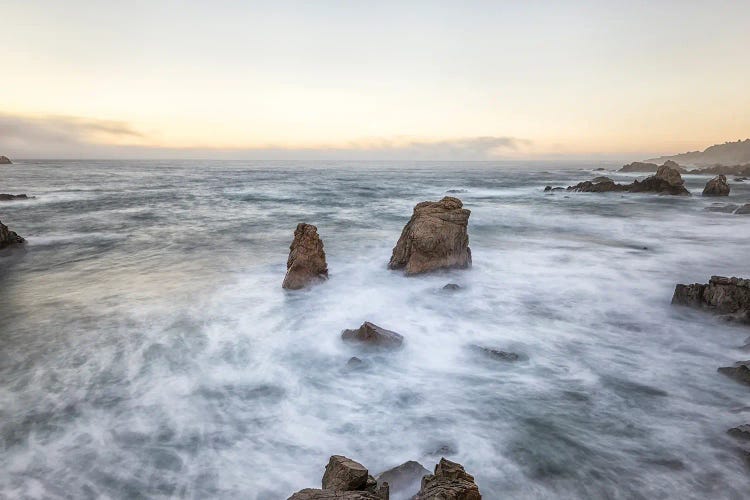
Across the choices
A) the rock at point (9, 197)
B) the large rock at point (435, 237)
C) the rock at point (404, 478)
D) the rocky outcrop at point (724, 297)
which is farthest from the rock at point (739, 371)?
the rock at point (9, 197)

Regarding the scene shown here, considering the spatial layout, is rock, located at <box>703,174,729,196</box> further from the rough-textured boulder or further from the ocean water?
the rough-textured boulder

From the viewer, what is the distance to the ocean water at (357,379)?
18.3 feet

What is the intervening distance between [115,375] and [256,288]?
5.41 metres

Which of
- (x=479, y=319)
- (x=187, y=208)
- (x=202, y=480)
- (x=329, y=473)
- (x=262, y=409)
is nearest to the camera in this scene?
(x=329, y=473)

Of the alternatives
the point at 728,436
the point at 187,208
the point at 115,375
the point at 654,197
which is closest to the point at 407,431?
the point at 728,436

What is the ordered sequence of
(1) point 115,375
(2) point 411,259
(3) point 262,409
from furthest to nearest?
(2) point 411,259, (1) point 115,375, (3) point 262,409

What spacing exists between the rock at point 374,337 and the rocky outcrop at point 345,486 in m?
4.66

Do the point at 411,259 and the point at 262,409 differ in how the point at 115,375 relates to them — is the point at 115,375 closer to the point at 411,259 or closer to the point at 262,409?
the point at 262,409

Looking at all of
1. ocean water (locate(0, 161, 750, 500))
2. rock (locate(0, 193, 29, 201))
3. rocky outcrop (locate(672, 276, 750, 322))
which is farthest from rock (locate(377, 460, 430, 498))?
rock (locate(0, 193, 29, 201))

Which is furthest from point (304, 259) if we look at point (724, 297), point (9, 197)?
point (9, 197)

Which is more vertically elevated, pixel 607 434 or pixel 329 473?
pixel 329 473

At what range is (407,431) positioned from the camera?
6387 mm

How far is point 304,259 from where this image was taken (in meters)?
13.1

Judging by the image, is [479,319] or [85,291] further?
[85,291]
